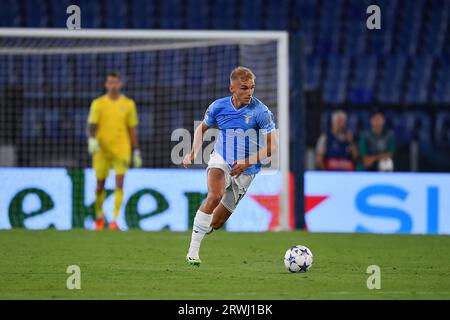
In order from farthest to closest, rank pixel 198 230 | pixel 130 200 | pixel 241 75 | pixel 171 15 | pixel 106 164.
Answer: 1. pixel 171 15
2. pixel 130 200
3. pixel 106 164
4. pixel 241 75
5. pixel 198 230

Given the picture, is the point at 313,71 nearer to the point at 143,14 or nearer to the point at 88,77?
the point at 143,14

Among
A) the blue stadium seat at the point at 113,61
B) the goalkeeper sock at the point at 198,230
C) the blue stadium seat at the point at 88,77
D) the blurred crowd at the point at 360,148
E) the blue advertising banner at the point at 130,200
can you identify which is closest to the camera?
the goalkeeper sock at the point at 198,230

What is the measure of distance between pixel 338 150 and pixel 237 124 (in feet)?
25.2

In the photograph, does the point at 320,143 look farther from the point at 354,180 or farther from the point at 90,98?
the point at 90,98

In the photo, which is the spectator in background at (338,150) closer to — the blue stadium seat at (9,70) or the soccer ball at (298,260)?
the blue stadium seat at (9,70)

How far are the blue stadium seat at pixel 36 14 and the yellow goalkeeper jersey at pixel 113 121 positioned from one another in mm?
7729

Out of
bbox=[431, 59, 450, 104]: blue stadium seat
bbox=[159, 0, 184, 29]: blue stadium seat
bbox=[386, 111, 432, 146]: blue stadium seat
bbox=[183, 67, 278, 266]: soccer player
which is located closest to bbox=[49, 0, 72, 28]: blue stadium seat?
bbox=[159, 0, 184, 29]: blue stadium seat

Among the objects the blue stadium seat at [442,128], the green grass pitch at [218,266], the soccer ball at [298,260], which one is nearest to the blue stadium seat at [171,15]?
the blue stadium seat at [442,128]

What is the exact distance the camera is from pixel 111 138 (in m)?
15.3

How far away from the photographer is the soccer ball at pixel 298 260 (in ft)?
29.6

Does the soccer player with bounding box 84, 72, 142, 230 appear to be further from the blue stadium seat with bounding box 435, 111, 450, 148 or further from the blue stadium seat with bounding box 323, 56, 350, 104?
the blue stadium seat with bounding box 323, 56, 350, 104

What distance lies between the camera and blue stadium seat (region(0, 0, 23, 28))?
2238 cm

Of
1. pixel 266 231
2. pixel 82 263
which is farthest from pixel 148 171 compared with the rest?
pixel 82 263

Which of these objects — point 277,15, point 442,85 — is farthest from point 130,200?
point 442,85
